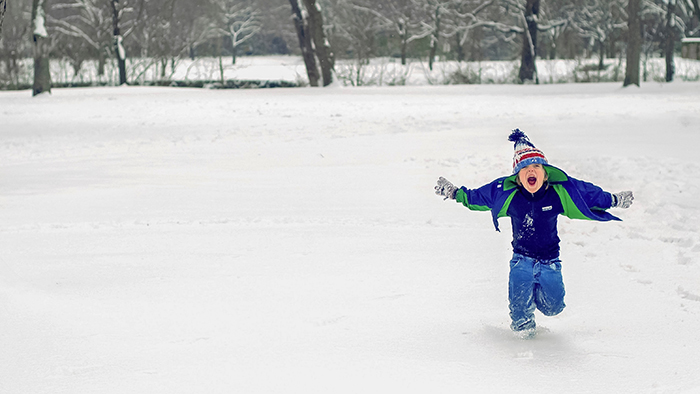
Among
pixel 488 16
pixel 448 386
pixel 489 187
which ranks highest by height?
pixel 488 16

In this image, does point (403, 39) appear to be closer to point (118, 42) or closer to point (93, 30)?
point (93, 30)

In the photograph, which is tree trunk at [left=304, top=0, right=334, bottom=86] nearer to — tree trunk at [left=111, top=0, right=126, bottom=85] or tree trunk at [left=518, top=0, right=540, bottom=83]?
tree trunk at [left=518, top=0, right=540, bottom=83]

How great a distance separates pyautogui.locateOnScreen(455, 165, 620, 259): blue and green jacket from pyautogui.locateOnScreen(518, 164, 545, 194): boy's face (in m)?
0.08

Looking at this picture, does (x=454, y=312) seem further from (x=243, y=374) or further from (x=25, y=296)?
(x=25, y=296)

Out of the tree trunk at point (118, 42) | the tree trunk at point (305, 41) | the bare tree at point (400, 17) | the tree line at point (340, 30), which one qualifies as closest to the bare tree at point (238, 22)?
the tree line at point (340, 30)

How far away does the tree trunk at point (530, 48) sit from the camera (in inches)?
1268

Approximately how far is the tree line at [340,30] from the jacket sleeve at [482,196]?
817 inches

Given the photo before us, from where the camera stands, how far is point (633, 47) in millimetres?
27625

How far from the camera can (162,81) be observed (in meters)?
34.2

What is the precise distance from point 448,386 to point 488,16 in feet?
153

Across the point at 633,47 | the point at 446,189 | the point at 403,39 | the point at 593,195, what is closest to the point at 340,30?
the point at 403,39

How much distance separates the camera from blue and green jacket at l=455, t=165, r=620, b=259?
445cm

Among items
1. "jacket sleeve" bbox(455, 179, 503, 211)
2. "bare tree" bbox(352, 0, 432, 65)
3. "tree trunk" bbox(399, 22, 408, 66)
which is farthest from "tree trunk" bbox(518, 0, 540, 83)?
"jacket sleeve" bbox(455, 179, 503, 211)

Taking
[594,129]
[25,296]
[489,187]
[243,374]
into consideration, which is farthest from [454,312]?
[594,129]
